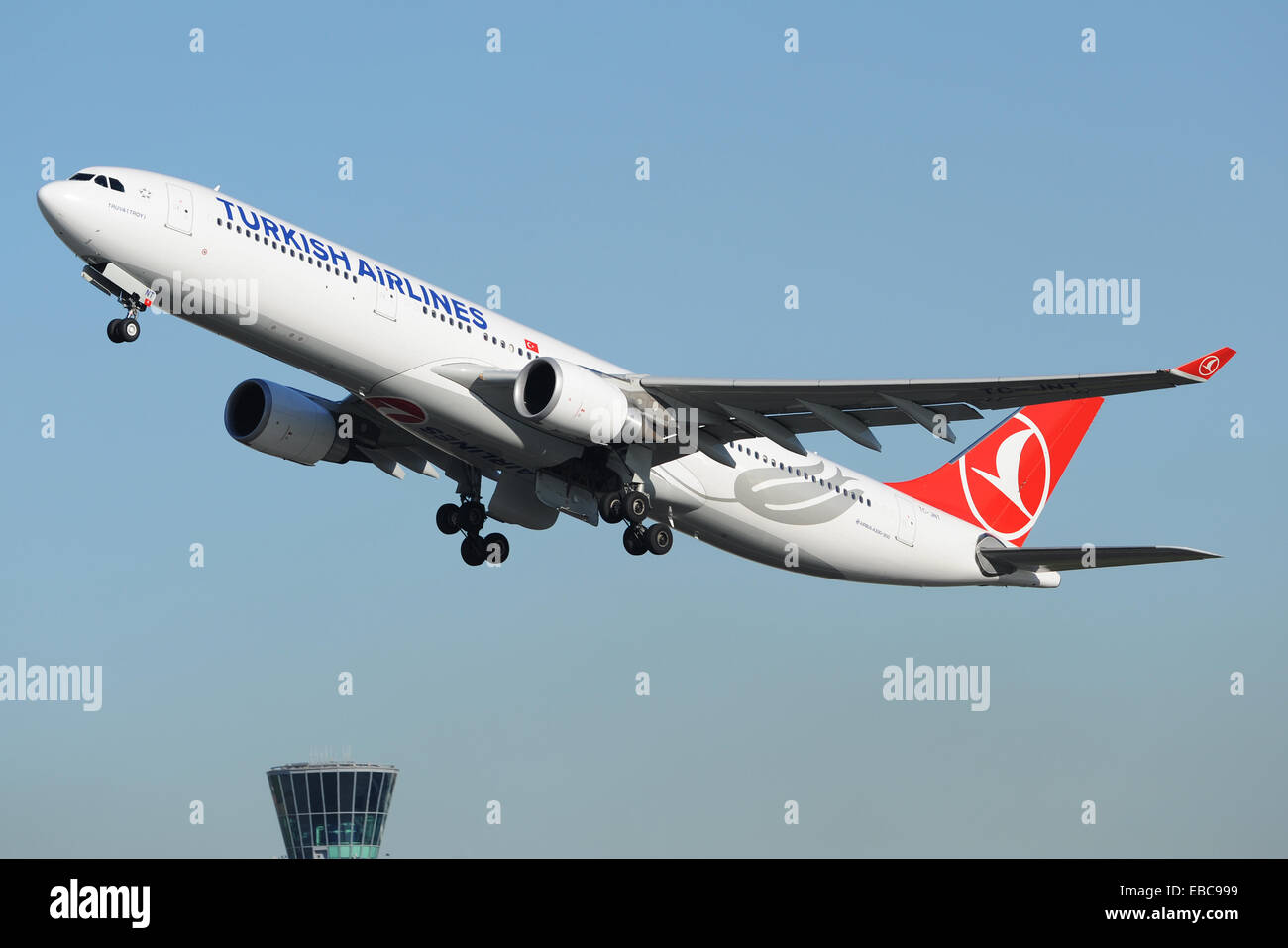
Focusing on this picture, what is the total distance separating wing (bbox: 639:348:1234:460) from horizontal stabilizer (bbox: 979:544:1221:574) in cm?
548

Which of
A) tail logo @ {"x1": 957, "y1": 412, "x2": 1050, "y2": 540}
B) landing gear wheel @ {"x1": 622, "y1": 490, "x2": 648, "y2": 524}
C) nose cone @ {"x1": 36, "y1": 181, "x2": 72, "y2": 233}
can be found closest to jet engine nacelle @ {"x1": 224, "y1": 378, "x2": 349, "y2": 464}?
landing gear wheel @ {"x1": 622, "y1": 490, "x2": 648, "y2": 524}

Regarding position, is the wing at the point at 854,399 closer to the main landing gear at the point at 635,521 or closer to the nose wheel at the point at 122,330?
the main landing gear at the point at 635,521

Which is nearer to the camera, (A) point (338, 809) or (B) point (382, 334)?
(B) point (382, 334)

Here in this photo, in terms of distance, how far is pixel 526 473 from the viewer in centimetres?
3588

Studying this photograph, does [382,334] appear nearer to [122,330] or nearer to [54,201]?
[122,330]

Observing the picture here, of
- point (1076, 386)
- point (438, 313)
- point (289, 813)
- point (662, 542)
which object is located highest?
point (438, 313)

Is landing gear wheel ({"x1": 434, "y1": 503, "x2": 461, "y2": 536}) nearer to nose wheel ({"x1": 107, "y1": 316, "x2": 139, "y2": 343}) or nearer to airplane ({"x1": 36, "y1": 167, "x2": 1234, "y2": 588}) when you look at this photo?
airplane ({"x1": 36, "y1": 167, "x2": 1234, "y2": 588})

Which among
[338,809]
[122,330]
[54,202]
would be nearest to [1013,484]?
[122,330]

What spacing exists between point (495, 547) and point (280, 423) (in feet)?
20.6

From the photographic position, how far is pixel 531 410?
104 feet

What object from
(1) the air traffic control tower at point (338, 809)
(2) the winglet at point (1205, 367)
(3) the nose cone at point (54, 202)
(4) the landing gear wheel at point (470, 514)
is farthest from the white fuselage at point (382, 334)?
(1) the air traffic control tower at point (338, 809)
